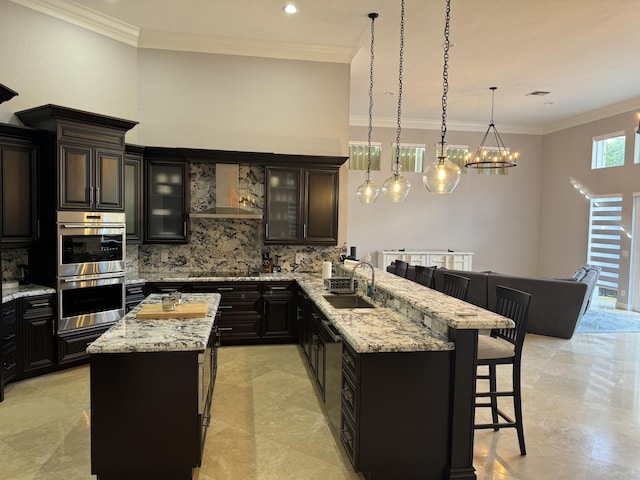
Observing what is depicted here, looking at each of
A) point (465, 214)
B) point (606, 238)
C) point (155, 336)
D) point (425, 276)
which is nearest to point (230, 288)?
point (425, 276)

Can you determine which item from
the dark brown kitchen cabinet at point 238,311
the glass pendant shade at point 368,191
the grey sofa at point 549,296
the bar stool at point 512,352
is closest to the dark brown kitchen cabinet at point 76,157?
the dark brown kitchen cabinet at point 238,311

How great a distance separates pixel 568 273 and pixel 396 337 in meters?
8.48

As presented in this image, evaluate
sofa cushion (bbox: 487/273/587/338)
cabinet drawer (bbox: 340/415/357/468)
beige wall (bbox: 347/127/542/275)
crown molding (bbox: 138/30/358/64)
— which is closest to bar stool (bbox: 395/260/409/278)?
sofa cushion (bbox: 487/273/587/338)

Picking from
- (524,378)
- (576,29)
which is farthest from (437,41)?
(524,378)

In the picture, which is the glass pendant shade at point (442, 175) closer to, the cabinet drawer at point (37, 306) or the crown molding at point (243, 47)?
the crown molding at point (243, 47)

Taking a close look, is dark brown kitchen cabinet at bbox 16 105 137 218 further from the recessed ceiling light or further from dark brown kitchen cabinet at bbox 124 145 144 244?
the recessed ceiling light

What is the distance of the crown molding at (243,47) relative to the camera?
212 inches

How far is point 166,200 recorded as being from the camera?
17.5 ft

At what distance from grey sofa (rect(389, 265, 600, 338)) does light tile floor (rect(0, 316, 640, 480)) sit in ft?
3.59

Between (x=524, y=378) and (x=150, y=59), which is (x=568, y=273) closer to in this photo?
(x=524, y=378)

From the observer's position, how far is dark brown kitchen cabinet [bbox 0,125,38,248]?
3.99 meters

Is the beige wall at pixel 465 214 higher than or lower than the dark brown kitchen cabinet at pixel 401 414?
higher

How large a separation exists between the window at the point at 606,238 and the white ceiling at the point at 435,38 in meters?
1.95

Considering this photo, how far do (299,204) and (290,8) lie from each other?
2.32m
